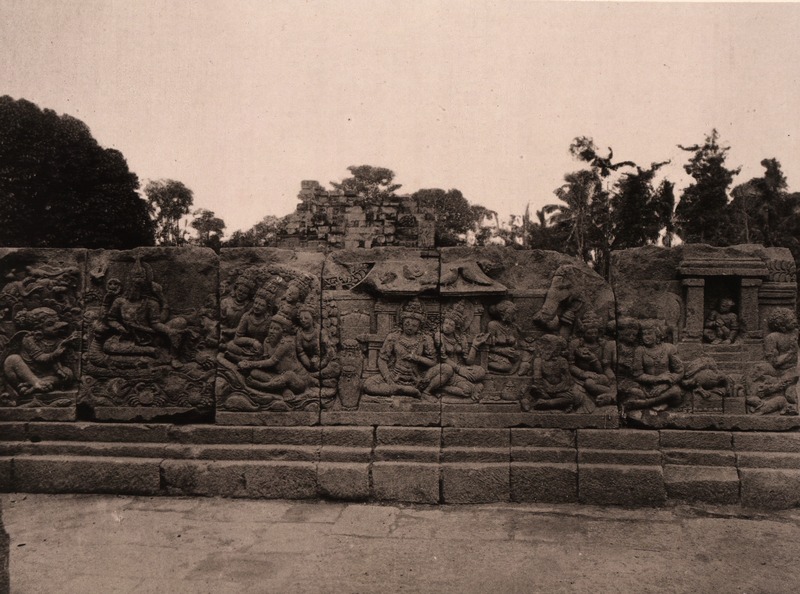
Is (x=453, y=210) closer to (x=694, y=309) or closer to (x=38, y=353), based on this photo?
(x=694, y=309)

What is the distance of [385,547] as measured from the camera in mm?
4699

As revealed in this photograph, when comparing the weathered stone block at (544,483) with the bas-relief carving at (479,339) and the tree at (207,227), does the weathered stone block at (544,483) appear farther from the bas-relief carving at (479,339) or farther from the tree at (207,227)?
the tree at (207,227)

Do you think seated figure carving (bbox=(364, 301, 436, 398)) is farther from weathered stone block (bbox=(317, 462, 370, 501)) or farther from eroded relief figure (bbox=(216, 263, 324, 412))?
weathered stone block (bbox=(317, 462, 370, 501))

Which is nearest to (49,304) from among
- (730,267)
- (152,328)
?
(152,328)

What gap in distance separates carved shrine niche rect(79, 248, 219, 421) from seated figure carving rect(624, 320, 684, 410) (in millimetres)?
4132

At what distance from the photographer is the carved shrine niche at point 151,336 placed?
20.7 ft

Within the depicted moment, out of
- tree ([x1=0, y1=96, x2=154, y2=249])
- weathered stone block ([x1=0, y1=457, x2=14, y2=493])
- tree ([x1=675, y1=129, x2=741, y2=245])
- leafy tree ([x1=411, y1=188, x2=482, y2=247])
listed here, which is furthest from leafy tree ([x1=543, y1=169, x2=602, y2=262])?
weathered stone block ([x1=0, y1=457, x2=14, y2=493])

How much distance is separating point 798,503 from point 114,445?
20.7 feet

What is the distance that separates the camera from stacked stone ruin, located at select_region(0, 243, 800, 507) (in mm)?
5758

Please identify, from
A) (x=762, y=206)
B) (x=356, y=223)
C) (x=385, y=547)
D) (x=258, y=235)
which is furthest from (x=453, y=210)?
(x=385, y=547)

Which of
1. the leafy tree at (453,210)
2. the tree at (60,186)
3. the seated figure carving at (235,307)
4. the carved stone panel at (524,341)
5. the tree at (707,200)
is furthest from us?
the leafy tree at (453,210)

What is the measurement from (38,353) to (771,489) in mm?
7048

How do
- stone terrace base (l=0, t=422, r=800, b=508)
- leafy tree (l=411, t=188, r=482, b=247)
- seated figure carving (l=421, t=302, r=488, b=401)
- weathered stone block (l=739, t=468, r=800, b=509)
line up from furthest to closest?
leafy tree (l=411, t=188, r=482, b=247) → seated figure carving (l=421, t=302, r=488, b=401) → stone terrace base (l=0, t=422, r=800, b=508) → weathered stone block (l=739, t=468, r=800, b=509)

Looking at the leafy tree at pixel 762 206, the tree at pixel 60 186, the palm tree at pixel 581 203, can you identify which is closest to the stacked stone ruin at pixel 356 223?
the tree at pixel 60 186
